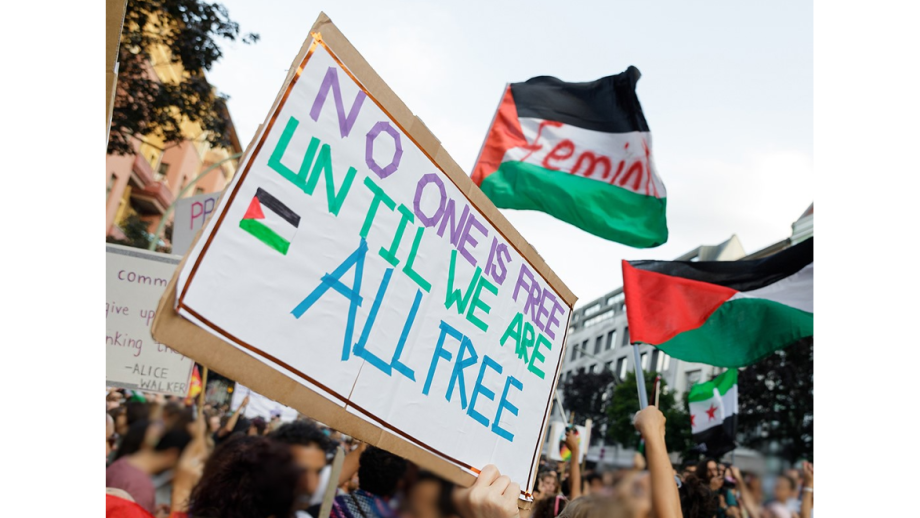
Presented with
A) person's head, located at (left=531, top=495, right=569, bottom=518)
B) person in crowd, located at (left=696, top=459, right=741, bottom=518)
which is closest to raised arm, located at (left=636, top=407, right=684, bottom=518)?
person's head, located at (left=531, top=495, right=569, bottom=518)

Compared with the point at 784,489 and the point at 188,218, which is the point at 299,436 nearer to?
the point at 188,218

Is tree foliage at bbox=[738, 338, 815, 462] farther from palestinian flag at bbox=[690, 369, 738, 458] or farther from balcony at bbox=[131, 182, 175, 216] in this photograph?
balcony at bbox=[131, 182, 175, 216]

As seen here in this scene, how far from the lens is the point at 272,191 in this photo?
154cm

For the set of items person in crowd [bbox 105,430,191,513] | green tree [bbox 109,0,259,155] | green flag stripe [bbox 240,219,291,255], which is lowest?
person in crowd [bbox 105,430,191,513]

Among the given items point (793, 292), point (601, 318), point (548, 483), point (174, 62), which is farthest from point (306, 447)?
point (601, 318)

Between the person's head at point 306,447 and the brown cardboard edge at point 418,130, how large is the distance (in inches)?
45.5

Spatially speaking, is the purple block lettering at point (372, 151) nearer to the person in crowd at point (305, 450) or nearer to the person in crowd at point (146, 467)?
the person in crowd at point (305, 450)

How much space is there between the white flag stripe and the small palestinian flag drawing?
178 inches

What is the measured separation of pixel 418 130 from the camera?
1.97 m

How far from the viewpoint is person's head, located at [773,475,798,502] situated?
6.14 metres

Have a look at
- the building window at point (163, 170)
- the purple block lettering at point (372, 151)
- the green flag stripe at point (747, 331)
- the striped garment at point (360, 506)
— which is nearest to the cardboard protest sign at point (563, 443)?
the green flag stripe at point (747, 331)

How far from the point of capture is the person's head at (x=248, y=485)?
2.43 metres
